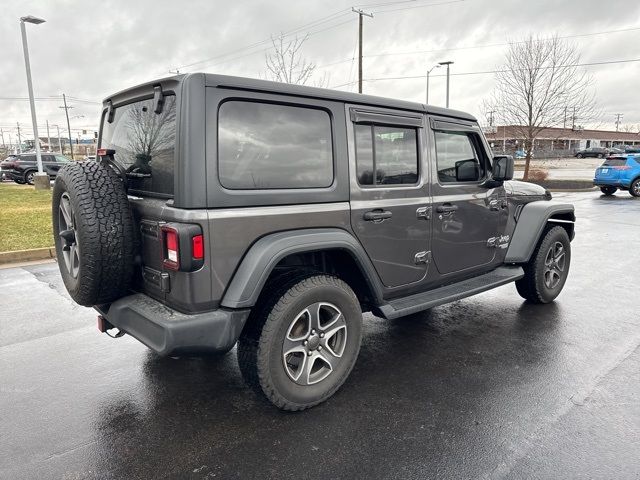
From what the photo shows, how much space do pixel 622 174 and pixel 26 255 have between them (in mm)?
19008

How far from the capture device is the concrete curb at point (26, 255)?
6965 millimetres

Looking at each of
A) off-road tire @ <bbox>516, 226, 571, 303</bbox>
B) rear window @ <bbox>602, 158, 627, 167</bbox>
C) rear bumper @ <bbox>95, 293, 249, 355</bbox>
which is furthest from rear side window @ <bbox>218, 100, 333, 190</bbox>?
rear window @ <bbox>602, 158, 627, 167</bbox>

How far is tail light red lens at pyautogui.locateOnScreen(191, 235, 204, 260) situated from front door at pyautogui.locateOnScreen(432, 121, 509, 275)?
1.96m

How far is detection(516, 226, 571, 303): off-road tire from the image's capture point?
15.6ft

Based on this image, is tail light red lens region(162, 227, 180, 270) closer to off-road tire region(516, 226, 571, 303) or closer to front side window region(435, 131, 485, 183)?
front side window region(435, 131, 485, 183)

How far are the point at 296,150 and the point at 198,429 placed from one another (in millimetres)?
1805

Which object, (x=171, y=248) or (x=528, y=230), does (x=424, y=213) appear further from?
(x=171, y=248)

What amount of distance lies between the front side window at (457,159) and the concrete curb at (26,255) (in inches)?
254

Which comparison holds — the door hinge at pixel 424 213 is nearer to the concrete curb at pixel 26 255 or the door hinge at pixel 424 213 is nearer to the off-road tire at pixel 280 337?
the off-road tire at pixel 280 337

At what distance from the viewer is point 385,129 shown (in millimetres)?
3371

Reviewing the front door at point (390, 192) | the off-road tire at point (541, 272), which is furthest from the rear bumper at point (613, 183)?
the front door at point (390, 192)

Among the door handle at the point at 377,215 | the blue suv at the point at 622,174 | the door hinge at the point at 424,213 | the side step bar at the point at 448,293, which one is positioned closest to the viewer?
the door handle at the point at 377,215

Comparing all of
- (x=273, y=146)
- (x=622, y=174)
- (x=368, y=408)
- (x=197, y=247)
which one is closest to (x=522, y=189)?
(x=368, y=408)

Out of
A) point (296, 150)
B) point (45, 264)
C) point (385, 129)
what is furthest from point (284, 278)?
point (45, 264)
